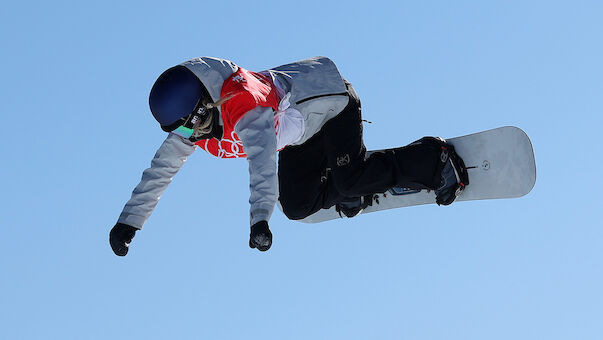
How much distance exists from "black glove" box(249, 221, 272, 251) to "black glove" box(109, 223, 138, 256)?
1.61m

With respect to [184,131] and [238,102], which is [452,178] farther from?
[184,131]

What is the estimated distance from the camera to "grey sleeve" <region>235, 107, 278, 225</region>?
24.2 feet

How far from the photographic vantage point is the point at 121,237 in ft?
27.3

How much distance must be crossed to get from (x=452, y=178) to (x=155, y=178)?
2.93 m

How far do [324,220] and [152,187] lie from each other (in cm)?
225

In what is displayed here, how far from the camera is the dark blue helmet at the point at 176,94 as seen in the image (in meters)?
7.71

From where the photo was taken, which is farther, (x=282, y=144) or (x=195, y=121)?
(x=282, y=144)

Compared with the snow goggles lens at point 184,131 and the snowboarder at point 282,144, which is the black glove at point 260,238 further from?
the snow goggles lens at point 184,131

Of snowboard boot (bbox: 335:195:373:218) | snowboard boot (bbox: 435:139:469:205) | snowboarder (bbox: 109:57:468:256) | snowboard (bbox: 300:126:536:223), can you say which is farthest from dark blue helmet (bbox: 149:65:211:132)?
snowboard boot (bbox: 435:139:469:205)

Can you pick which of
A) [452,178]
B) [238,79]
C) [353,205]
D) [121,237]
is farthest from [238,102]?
[452,178]

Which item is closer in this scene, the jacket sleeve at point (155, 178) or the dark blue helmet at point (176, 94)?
the dark blue helmet at point (176, 94)

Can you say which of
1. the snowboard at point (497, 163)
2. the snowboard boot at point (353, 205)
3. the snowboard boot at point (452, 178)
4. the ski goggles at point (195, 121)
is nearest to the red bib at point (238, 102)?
the ski goggles at point (195, 121)

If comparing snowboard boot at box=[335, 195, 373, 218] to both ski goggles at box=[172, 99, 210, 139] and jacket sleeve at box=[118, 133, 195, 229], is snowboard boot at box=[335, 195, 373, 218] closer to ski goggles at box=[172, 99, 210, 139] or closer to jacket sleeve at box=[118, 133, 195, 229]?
jacket sleeve at box=[118, 133, 195, 229]

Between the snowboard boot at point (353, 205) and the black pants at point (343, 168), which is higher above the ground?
the black pants at point (343, 168)
